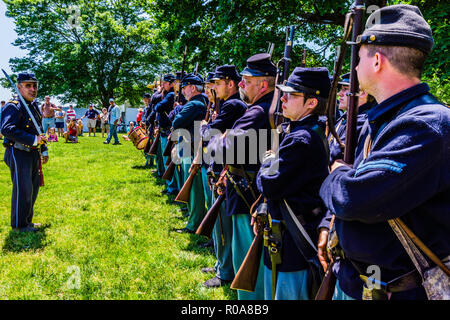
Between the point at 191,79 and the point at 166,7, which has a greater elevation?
the point at 166,7

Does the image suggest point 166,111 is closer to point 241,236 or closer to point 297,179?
point 241,236

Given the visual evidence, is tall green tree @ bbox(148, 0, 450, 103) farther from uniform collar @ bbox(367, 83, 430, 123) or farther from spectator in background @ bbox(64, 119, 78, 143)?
spectator in background @ bbox(64, 119, 78, 143)

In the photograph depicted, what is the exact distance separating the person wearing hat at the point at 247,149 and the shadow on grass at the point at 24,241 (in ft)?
11.8

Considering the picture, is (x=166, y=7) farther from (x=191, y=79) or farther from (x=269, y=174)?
(x=269, y=174)

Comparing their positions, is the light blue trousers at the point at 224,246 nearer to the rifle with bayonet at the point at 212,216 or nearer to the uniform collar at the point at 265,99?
the rifle with bayonet at the point at 212,216

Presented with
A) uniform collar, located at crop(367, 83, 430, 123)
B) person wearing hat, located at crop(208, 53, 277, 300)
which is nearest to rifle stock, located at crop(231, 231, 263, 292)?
person wearing hat, located at crop(208, 53, 277, 300)

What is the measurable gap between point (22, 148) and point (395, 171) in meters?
5.96

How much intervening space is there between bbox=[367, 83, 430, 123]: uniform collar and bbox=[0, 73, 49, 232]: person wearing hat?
560cm

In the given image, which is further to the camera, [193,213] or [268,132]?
[193,213]

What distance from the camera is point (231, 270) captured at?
446cm

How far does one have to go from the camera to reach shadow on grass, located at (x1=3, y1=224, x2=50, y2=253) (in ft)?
18.1

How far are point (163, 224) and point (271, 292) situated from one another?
4.15 m

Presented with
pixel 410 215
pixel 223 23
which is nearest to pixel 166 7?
pixel 223 23
